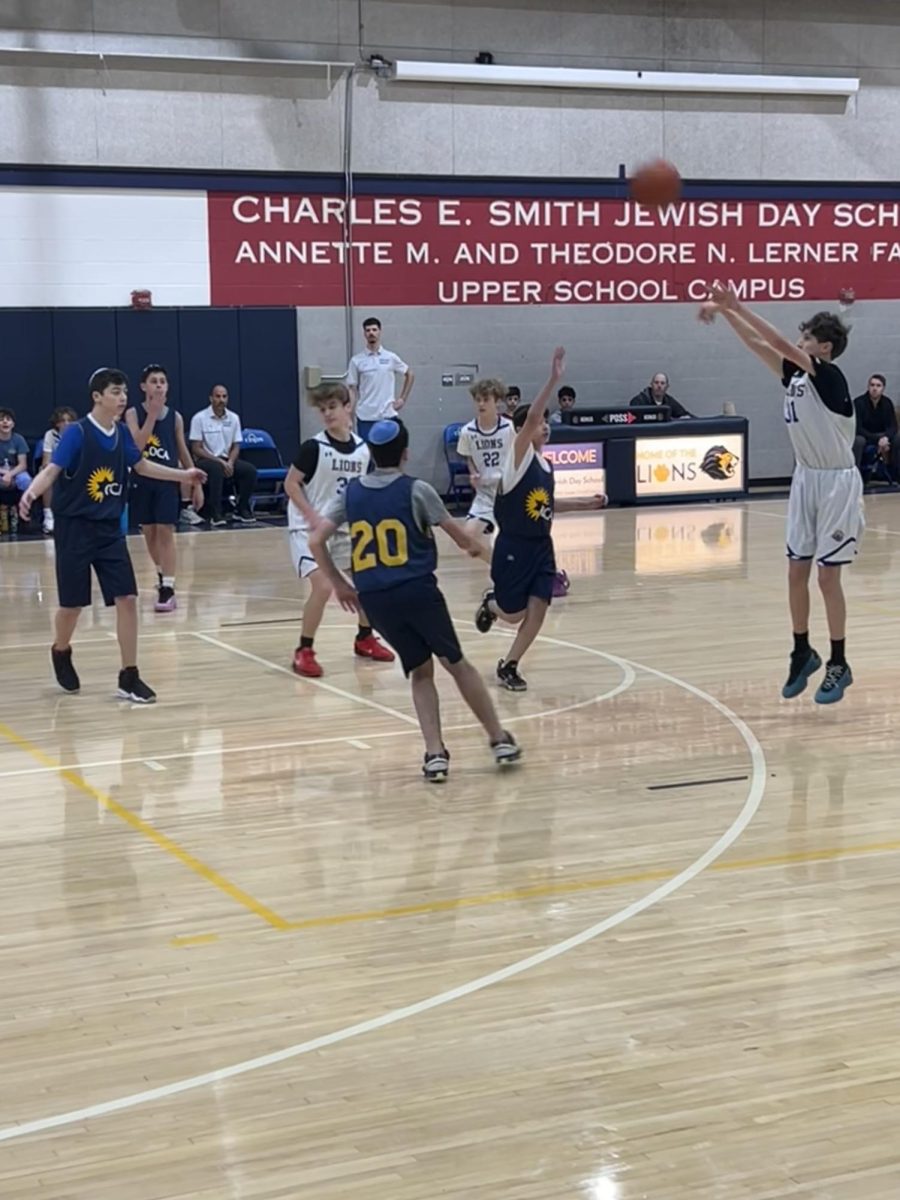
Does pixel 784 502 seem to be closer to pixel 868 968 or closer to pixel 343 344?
pixel 343 344

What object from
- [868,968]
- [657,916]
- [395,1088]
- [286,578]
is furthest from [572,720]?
[286,578]

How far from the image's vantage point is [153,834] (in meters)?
6.75

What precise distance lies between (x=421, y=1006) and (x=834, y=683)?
177 inches

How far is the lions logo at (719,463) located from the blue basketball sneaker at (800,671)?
1205 centimetres

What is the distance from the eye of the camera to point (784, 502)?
2084cm

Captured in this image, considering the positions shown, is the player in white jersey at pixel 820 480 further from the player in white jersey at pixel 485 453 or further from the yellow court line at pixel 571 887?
the player in white jersey at pixel 485 453

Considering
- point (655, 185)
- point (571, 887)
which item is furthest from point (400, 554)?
point (655, 185)

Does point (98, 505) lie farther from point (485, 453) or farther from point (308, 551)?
point (485, 453)

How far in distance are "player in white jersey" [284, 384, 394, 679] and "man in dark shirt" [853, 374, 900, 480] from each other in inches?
510

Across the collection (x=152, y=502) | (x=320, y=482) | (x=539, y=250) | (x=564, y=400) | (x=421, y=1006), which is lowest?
(x=421, y=1006)

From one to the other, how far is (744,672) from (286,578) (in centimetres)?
557

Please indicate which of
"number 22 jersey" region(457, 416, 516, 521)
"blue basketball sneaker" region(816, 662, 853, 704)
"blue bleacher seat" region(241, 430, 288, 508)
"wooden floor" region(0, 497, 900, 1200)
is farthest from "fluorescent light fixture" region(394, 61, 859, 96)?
"blue basketball sneaker" region(816, 662, 853, 704)

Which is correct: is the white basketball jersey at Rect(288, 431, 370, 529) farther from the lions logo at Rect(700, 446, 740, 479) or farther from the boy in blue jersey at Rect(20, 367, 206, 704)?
the lions logo at Rect(700, 446, 740, 479)

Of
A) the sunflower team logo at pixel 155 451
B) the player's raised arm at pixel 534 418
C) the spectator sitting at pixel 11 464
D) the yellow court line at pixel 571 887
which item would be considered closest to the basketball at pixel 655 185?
the player's raised arm at pixel 534 418
